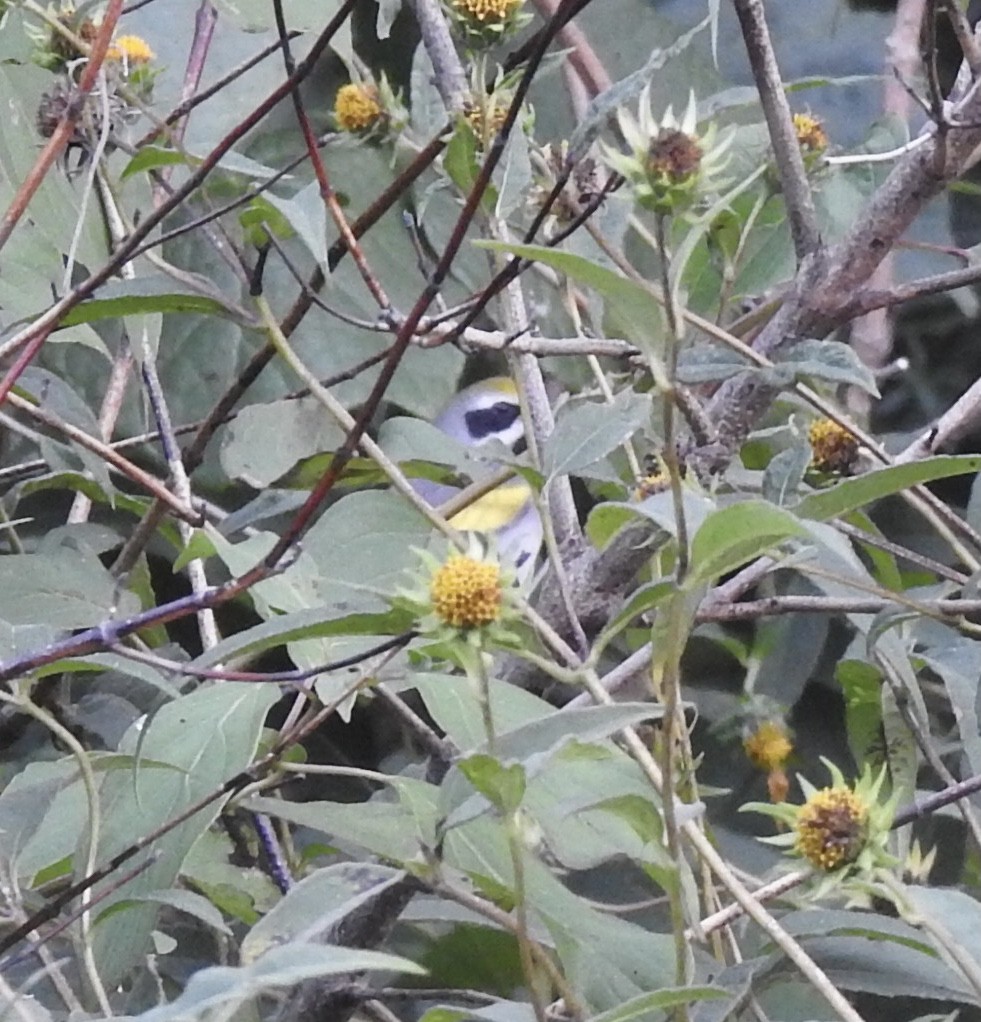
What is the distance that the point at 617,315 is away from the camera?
0.33m

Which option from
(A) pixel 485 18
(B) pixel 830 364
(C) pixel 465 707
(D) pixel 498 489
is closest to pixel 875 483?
(B) pixel 830 364

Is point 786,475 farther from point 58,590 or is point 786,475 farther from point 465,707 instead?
point 58,590

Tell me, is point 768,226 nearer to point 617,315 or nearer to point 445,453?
point 445,453

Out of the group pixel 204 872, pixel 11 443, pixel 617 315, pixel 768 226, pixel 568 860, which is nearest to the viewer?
pixel 617 315

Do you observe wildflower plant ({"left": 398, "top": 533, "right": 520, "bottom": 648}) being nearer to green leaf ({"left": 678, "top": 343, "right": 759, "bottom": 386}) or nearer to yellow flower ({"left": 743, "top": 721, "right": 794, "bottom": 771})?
green leaf ({"left": 678, "top": 343, "right": 759, "bottom": 386})

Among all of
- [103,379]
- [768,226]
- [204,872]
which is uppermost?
[768,226]

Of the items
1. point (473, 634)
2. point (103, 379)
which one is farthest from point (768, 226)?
point (103, 379)

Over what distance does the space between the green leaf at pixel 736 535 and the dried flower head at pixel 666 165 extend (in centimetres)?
8

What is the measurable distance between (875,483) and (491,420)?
92 cm

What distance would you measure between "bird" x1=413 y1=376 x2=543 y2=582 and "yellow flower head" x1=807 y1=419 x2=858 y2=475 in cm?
47

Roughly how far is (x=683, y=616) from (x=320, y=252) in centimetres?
20

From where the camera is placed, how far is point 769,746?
2.86 ft

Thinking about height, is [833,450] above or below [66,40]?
below

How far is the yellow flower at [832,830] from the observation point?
370 millimetres
